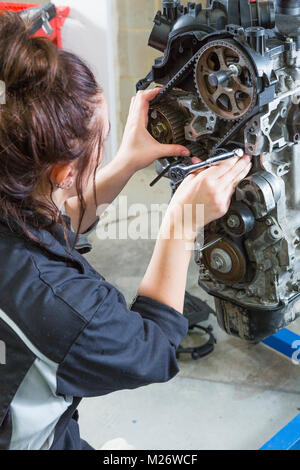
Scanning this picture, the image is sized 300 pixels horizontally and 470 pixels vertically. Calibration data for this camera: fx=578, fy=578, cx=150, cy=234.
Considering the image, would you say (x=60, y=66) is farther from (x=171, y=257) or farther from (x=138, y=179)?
(x=138, y=179)

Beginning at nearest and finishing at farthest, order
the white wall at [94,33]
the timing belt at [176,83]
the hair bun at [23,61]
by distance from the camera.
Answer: the hair bun at [23,61], the timing belt at [176,83], the white wall at [94,33]

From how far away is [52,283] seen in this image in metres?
1.20

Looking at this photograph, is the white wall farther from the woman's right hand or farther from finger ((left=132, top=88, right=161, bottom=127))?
the woman's right hand

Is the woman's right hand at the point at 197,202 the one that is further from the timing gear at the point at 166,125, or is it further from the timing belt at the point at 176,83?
the timing gear at the point at 166,125

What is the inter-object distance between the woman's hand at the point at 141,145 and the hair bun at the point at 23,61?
0.71 meters

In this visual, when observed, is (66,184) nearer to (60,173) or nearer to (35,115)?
(60,173)

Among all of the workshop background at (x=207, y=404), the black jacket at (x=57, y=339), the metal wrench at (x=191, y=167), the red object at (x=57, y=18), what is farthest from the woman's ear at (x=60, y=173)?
the red object at (x=57, y=18)

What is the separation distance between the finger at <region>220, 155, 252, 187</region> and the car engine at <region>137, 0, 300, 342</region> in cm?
5

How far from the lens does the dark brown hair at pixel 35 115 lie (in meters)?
1.13

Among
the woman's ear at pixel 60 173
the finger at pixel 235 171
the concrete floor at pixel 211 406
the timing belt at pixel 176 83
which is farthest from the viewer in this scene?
the concrete floor at pixel 211 406

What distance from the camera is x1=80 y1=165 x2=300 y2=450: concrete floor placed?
225 cm

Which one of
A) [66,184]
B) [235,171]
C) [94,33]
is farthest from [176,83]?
[94,33]

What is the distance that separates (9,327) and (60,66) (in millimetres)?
542
